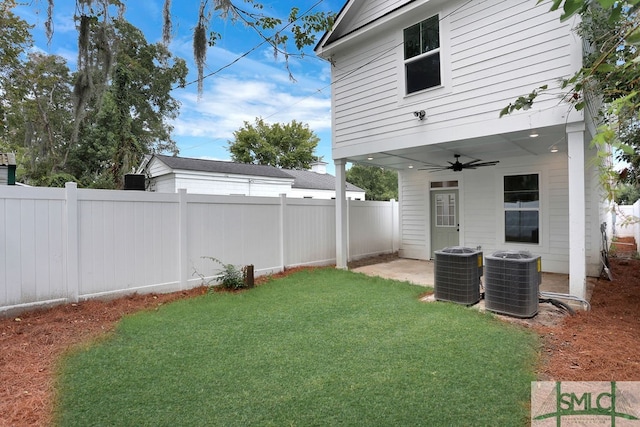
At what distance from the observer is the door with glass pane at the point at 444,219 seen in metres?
8.37

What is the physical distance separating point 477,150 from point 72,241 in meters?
7.13

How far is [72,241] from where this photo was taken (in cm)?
450

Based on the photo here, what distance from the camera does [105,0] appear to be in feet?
9.79

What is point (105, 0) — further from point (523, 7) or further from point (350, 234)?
point (350, 234)

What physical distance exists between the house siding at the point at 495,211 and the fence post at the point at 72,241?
734cm

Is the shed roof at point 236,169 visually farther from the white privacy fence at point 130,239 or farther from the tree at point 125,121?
the white privacy fence at point 130,239

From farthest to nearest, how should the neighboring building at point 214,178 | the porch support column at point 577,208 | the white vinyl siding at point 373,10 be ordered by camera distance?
1. the neighboring building at point 214,178
2. the white vinyl siding at point 373,10
3. the porch support column at point 577,208

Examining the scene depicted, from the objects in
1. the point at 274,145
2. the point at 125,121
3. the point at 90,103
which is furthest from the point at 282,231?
the point at 274,145

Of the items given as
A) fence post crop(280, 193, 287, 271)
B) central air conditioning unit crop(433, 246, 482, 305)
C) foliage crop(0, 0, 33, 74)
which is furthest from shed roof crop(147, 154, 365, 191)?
central air conditioning unit crop(433, 246, 482, 305)

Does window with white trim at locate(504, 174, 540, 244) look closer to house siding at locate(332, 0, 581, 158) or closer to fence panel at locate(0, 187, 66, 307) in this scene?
house siding at locate(332, 0, 581, 158)

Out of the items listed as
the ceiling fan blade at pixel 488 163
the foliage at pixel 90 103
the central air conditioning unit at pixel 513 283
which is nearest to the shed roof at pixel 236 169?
the foliage at pixel 90 103

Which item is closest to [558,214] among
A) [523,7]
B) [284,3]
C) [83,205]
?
[523,7]

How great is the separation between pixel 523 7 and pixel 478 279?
3913 mm

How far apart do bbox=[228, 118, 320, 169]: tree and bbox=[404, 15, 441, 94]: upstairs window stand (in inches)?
843
